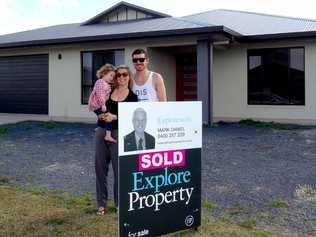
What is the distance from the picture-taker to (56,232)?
14.8 feet

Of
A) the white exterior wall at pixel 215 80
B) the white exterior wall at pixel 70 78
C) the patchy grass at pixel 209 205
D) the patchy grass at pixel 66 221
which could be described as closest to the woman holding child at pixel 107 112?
the patchy grass at pixel 66 221

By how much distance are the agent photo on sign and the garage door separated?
46.1 feet

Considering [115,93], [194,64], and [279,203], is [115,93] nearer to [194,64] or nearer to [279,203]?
[279,203]

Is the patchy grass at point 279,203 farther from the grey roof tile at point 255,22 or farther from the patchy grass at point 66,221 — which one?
the grey roof tile at point 255,22

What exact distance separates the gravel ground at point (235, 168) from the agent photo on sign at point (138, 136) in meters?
1.59

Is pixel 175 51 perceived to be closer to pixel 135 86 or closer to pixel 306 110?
pixel 306 110

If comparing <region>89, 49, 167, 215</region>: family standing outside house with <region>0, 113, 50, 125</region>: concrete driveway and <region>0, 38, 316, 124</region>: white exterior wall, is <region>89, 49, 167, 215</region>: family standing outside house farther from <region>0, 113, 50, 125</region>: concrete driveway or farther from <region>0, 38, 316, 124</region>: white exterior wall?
<region>0, 113, 50, 125</region>: concrete driveway

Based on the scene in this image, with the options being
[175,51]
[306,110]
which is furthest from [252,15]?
[306,110]

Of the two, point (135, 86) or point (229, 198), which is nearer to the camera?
point (135, 86)

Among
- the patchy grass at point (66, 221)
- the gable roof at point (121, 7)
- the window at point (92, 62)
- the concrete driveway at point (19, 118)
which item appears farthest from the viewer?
the gable roof at point (121, 7)

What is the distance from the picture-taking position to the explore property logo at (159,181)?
407 cm

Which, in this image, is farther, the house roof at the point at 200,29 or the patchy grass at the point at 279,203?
the house roof at the point at 200,29

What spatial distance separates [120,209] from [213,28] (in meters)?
9.91

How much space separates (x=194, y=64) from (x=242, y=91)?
105 inches
